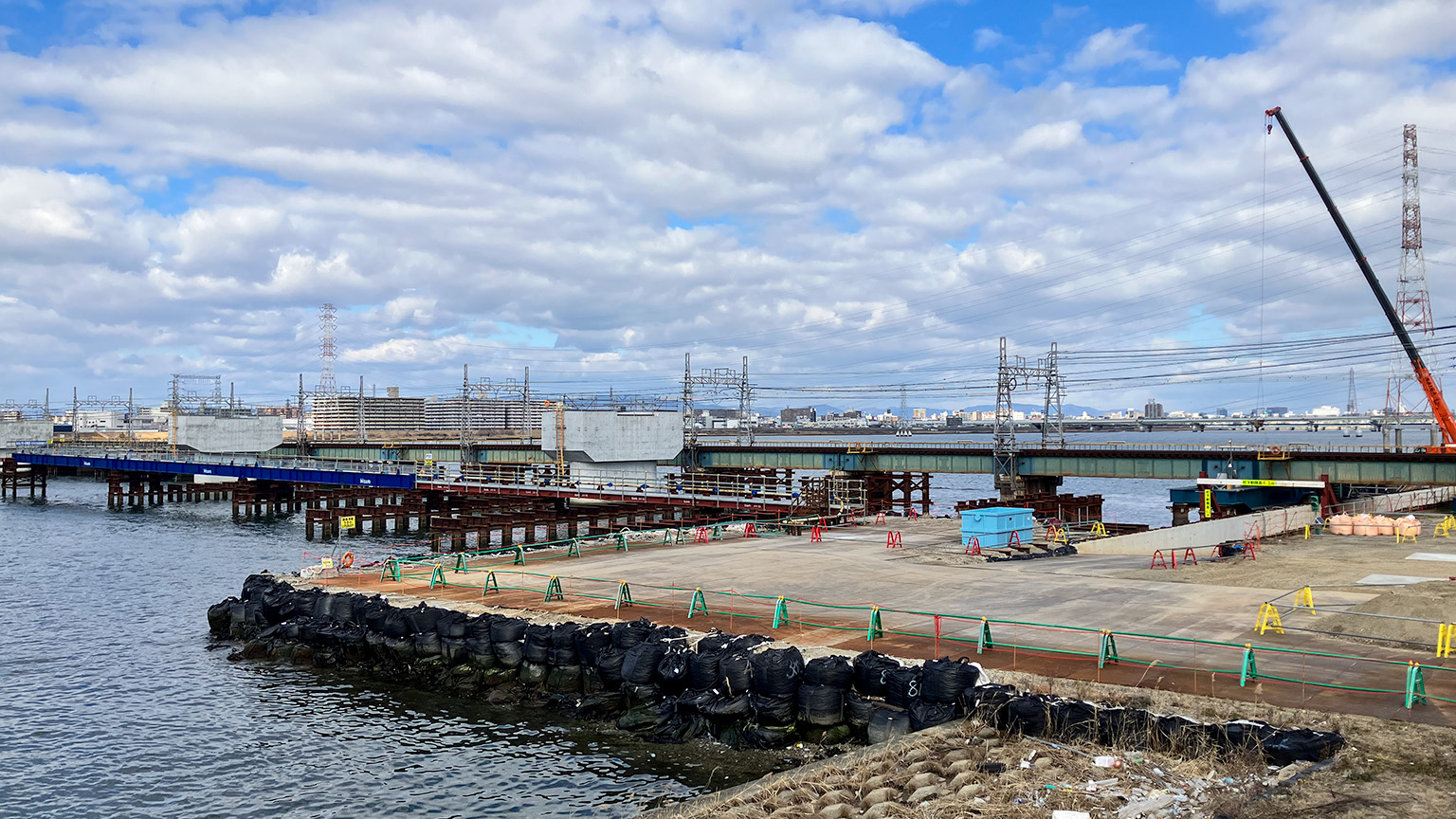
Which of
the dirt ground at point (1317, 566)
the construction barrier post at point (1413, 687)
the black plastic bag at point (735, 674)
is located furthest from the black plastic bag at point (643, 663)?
the dirt ground at point (1317, 566)

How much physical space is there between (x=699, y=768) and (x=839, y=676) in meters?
3.23

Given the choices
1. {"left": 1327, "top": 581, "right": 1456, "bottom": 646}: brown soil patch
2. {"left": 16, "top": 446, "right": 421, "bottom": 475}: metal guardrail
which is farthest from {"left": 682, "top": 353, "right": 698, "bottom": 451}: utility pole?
{"left": 1327, "top": 581, "right": 1456, "bottom": 646}: brown soil patch

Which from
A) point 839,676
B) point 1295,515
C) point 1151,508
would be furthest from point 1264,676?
point 1151,508

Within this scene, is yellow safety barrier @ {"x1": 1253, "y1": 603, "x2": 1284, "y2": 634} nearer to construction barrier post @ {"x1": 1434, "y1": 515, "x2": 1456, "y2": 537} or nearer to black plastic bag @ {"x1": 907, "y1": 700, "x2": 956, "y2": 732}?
black plastic bag @ {"x1": 907, "y1": 700, "x2": 956, "y2": 732}

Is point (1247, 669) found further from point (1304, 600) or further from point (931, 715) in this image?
point (1304, 600)

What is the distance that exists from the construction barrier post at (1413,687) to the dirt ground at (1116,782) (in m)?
1.18

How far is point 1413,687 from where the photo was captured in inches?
662

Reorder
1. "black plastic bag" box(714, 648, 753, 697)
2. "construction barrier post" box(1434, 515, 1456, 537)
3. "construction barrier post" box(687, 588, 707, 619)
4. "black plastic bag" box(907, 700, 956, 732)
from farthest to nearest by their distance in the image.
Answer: "construction barrier post" box(1434, 515, 1456, 537) < "construction barrier post" box(687, 588, 707, 619) < "black plastic bag" box(714, 648, 753, 697) < "black plastic bag" box(907, 700, 956, 732)

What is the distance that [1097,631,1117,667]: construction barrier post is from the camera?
19.8 meters

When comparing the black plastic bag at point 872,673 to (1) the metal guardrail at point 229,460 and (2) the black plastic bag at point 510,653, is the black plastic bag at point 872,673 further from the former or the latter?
(1) the metal guardrail at point 229,460

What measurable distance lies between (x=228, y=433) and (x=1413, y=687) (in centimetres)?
11317

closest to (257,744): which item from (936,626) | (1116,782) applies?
(936,626)

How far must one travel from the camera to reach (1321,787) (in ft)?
44.0

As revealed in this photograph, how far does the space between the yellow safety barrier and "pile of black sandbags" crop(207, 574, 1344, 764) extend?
810cm
